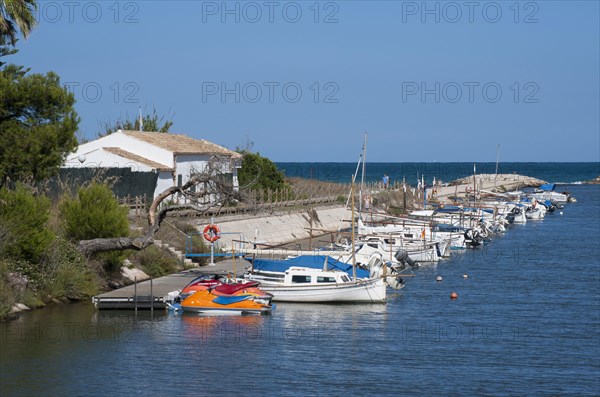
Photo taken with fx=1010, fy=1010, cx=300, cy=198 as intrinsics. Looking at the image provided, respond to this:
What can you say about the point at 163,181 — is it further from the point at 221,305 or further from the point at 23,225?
the point at 221,305

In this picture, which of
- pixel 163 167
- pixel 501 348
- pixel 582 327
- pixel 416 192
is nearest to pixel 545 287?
pixel 582 327

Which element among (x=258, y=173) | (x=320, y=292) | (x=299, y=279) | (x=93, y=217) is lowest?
(x=320, y=292)

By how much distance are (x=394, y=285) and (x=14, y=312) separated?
18700 millimetres

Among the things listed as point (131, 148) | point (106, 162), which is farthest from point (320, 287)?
point (131, 148)

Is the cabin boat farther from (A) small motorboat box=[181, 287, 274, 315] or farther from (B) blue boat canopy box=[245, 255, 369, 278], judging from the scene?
(A) small motorboat box=[181, 287, 274, 315]

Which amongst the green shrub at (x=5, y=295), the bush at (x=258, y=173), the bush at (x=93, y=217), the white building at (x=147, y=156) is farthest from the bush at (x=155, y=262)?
the bush at (x=258, y=173)

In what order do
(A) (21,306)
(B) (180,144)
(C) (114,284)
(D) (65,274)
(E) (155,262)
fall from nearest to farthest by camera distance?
(A) (21,306)
(D) (65,274)
(C) (114,284)
(E) (155,262)
(B) (180,144)

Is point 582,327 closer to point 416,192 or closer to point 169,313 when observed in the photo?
point 169,313

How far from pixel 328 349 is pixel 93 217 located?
552 inches

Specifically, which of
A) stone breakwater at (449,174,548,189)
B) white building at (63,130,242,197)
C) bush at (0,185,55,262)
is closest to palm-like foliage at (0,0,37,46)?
bush at (0,185,55,262)

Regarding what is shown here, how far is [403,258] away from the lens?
57.5 m

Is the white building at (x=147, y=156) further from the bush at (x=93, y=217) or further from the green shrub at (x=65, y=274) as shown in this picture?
the green shrub at (x=65, y=274)

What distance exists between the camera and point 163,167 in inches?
2469

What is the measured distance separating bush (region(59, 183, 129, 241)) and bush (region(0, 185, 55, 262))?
3.10 meters
